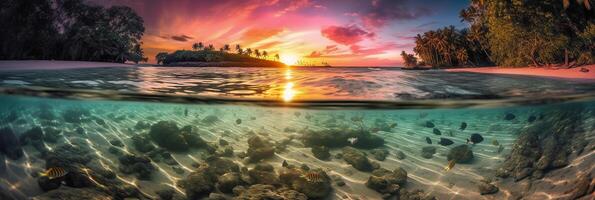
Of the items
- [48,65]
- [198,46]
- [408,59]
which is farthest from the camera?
[48,65]

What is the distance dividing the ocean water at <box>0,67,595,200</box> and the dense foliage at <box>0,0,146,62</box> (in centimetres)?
80

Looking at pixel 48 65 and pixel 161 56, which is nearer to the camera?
pixel 161 56

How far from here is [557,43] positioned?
1827cm

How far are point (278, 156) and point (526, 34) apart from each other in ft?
49.6

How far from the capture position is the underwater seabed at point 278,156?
9109mm

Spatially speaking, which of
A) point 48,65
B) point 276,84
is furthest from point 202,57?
point 48,65

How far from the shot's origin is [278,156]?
1166cm

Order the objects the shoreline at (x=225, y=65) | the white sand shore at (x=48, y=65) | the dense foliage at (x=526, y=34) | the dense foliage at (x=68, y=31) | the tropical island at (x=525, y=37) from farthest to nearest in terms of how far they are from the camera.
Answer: the dense foliage at (x=526, y=34) → the tropical island at (x=525, y=37) → the white sand shore at (x=48, y=65) → the shoreline at (x=225, y=65) → the dense foliage at (x=68, y=31)

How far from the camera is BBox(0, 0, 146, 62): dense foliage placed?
10.3 metres

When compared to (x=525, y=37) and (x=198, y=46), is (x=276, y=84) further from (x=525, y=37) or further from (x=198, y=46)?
(x=525, y=37)

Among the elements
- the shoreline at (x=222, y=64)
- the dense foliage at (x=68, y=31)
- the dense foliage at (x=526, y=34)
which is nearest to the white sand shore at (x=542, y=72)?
the dense foliage at (x=526, y=34)

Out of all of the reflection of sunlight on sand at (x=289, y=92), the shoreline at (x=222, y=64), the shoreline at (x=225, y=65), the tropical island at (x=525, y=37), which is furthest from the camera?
the tropical island at (x=525, y=37)

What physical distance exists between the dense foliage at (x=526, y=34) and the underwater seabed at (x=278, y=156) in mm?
2515

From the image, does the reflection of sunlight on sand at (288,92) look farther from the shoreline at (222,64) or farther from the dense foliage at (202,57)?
the shoreline at (222,64)
